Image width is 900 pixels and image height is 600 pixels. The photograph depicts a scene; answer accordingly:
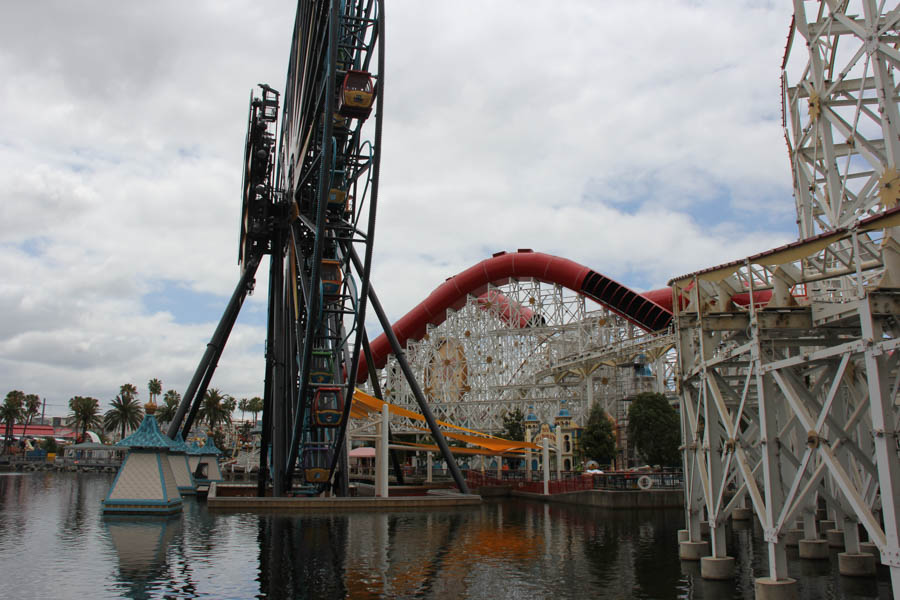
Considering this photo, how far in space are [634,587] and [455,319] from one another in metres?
41.8

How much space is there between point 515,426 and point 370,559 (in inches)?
1270

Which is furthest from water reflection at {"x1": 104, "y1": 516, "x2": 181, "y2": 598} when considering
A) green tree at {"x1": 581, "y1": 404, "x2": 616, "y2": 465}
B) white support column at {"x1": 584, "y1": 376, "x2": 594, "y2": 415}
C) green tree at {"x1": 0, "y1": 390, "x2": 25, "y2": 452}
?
green tree at {"x1": 0, "y1": 390, "x2": 25, "y2": 452}

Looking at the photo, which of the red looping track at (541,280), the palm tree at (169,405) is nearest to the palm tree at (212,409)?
the palm tree at (169,405)

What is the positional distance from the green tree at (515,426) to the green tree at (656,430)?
862 centimetres

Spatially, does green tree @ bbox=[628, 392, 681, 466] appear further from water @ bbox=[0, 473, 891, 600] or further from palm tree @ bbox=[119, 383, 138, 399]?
palm tree @ bbox=[119, 383, 138, 399]

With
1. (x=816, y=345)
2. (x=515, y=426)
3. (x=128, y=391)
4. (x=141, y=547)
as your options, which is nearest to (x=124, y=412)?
(x=128, y=391)

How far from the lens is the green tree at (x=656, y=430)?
41.0 m

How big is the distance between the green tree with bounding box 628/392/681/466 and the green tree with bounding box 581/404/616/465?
190 centimetres

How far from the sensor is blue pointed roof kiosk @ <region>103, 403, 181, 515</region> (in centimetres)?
2616

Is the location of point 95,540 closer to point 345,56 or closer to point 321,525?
point 321,525

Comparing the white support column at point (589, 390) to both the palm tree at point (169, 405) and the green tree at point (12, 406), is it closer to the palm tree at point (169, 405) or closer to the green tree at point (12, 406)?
the palm tree at point (169, 405)

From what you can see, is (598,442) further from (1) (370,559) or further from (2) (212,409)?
(2) (212,409)

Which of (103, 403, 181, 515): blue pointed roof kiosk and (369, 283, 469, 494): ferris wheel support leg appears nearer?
(103, 403, 181, 515): blue pointed roof kiosk

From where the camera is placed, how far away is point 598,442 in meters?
43.3
